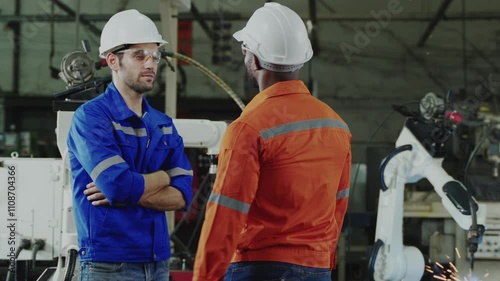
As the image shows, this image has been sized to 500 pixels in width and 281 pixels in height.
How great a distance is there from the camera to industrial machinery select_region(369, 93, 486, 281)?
161 inches

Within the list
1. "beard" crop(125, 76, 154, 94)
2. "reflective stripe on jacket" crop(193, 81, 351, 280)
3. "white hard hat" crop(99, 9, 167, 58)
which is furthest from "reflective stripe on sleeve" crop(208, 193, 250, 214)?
"white hard hat" crop(99, 9, 167, 58)

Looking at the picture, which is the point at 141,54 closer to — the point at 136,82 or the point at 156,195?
the point at 136,82

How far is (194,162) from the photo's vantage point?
27.1 ft

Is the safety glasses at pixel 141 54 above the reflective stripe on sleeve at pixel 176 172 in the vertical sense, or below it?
above

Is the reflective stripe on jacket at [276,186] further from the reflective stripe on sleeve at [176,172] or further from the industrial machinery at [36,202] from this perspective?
the industrial machinery at [36,202]

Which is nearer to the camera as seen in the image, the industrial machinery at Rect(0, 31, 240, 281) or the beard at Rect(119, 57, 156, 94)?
the beard at Rect(119, 57, 156, 94)

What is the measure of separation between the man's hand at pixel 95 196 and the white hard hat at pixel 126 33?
0.52 meters

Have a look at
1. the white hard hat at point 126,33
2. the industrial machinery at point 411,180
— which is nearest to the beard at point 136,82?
the white hard hat at point 126,33

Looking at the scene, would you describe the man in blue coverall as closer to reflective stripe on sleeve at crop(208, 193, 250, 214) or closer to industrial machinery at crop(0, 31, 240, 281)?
reflective stripe on sleeve at crop(208, 193, 250, 214)

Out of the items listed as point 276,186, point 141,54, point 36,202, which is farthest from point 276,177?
point 36,202

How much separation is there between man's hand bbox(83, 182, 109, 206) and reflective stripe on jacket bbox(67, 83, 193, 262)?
2 centimetres

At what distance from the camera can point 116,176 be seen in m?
2.12

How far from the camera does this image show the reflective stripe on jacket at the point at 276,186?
1.79 m

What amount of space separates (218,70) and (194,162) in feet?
6.28
